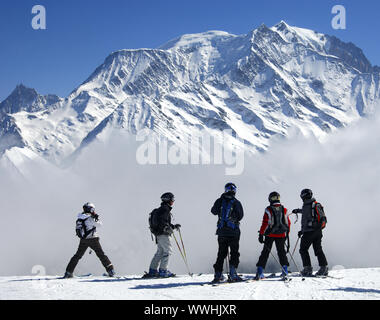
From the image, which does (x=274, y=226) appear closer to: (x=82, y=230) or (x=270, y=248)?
(x=270, y=248)

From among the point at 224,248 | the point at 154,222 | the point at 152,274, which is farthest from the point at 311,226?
the point at 152,274

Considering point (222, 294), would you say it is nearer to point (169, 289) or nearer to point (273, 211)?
point (169, 289)

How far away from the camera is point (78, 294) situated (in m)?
11.2

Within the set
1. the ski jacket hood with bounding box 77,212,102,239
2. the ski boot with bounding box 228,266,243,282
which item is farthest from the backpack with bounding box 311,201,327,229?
the ski jacket hood with bounding box 77,212,102,239

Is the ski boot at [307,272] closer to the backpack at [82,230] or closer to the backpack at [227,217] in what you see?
the backpack at [227,217]

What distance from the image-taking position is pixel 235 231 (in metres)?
13.6

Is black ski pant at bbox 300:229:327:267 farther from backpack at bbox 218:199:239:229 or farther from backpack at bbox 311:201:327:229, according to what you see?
backpack at bbox 218:199:239:229

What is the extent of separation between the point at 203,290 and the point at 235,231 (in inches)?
95.9

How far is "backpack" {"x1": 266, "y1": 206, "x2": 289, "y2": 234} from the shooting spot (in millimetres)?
13930

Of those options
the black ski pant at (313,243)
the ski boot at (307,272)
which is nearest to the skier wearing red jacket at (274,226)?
the black ski pant at (313,243)

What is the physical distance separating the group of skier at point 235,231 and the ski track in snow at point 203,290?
89 centimetres

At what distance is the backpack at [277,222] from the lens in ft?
45.7
